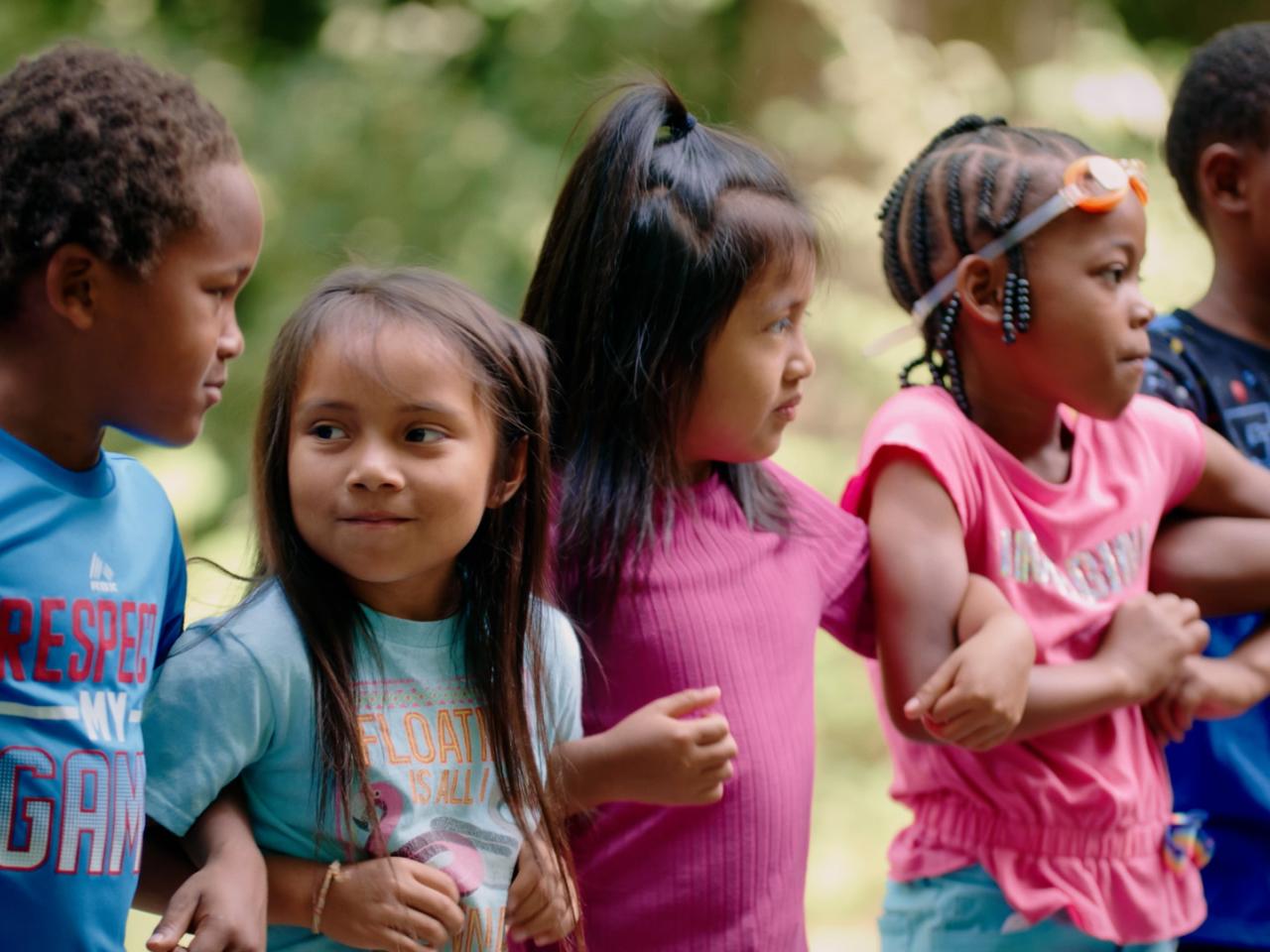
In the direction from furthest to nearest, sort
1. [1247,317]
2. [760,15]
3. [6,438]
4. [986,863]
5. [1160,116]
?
[760,15] → [1160,116] → [1247,317] → [986,863] → [6,438]

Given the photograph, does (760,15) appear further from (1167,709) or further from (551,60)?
(1167,709)

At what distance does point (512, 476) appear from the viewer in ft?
5.41

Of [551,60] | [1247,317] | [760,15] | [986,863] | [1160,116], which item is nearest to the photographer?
[986,863]

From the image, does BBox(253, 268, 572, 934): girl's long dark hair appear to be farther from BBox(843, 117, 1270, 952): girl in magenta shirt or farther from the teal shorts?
the teal shorts

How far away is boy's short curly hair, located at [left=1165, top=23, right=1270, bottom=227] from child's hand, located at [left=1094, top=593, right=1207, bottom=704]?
750mm

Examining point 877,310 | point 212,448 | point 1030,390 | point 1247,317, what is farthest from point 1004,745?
point 212,448

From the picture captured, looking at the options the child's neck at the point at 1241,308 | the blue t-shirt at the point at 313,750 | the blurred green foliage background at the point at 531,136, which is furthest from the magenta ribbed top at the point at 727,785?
the blurred green foliage background at the point at 531,136

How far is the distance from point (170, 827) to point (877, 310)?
12.0 ft

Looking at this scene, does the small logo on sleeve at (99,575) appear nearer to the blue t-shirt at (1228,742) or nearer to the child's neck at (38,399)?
the child's neck at (38,399)

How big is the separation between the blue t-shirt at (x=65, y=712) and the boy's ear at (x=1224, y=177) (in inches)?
67.6

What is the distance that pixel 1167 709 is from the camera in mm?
2020

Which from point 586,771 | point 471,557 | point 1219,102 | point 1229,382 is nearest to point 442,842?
point 586,771

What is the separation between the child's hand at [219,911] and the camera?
4.20 feet

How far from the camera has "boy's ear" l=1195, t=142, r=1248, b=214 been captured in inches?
91.2
